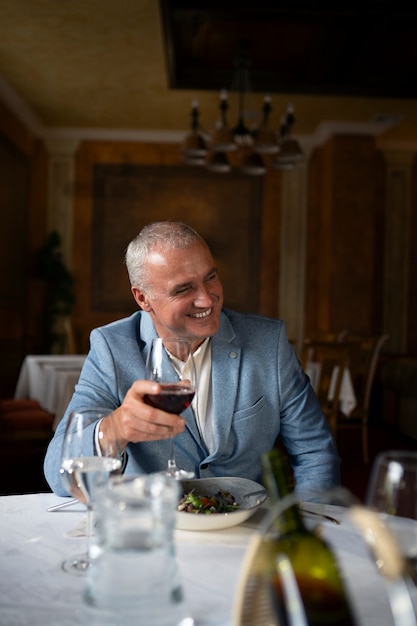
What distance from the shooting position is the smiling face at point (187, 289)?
168 cm

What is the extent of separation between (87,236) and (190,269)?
7.87m

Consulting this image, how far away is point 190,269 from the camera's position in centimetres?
168

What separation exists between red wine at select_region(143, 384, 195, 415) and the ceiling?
4393 mm

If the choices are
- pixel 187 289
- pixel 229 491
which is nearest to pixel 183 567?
pixel 229 491

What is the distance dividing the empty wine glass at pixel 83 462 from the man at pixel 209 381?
55 centimetres

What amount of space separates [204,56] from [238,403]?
5222mm

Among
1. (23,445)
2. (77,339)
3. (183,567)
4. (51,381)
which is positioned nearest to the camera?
(183,567)

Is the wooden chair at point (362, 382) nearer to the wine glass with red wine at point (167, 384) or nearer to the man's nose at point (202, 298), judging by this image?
the man's nose at point (202, 298)

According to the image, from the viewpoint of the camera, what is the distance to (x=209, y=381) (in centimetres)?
176

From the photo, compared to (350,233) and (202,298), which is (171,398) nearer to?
(202,298)

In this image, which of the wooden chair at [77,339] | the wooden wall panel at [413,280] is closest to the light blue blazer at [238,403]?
the wooden chair at [77,339]

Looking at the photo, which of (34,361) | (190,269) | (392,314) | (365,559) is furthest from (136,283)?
(392,314)

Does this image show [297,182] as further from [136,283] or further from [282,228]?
[136,283]

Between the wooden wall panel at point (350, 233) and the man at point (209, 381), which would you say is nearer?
the man at point (209, 381)
